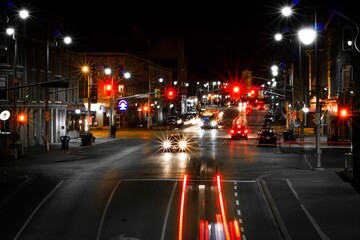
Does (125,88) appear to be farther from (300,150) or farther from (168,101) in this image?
(300,150)

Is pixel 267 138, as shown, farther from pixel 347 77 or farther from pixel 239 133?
pixel 239 133

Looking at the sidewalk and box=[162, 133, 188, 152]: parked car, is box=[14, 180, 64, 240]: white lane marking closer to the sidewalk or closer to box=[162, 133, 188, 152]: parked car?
the sidewalk

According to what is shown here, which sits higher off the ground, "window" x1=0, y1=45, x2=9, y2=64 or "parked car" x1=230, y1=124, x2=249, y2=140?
"window" x1=0, y1=45, x2=9, y2=64

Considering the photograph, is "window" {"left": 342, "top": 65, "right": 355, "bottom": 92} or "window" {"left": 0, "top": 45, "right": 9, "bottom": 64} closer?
"window" {"left": 0, "top": 45, "right": 9, "bottom": 64}

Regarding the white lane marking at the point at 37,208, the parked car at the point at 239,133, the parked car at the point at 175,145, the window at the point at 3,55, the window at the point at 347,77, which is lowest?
the white lane marking at the point at 37,208

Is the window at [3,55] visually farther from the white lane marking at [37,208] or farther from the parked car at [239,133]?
the parked car at [239,133]

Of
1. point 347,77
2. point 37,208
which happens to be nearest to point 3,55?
point 347,77

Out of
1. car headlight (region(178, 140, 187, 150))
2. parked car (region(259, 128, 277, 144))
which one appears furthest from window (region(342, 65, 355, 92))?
car headlight (region(178, 140, 187, 150))

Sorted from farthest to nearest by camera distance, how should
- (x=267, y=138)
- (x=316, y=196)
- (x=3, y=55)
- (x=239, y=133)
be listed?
(x=239, y=133)
(x=267, y=138)
(x=3, y=55)
(x=316, y=196)

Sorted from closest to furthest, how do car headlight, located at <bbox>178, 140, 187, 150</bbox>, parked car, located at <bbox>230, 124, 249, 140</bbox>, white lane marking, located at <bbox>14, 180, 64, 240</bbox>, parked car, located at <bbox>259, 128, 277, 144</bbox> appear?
white lane marking, located at <bbox>14, 180, 64, 240</bbox> → car headlight, located at <bbox>178, 140, 187, 150</bbox> → parked car, located at <bbox>259, 128, 277, 144</bbox> → parked car, located at <bbox>230, 124, 249, 140</bbox>

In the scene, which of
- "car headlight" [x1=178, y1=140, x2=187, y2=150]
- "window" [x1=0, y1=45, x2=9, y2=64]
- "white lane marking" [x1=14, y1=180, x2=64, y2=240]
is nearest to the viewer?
"white lane marking" [x1=14, y1=180, x2=64, y2=240]

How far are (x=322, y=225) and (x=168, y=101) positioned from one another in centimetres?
11824

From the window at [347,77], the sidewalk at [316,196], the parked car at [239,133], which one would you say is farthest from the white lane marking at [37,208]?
the parked car at [239,133]

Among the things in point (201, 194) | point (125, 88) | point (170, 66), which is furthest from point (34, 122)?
point (170, 66)
